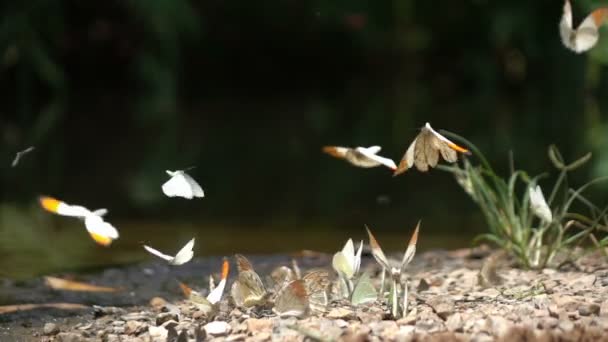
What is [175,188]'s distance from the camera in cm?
196

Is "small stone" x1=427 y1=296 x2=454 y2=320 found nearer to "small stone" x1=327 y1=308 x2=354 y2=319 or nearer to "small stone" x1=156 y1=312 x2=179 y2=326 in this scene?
"small stone" x1=327 y1=308 x2=354 y2=319

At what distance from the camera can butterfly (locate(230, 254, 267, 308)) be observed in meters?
1.93

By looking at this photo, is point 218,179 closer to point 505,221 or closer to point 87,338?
point 505,221

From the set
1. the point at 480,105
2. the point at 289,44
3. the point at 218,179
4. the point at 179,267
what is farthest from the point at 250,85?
the point at 179,267

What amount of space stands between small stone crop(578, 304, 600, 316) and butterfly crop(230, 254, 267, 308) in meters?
0.57

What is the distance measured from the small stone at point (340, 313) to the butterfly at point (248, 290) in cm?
14

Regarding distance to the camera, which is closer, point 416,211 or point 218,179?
point 416,211

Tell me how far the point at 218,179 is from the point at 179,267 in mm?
2153

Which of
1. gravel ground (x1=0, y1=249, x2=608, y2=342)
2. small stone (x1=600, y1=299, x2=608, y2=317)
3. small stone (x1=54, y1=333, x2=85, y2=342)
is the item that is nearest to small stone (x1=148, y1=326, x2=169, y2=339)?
gravel ground (x1=0, y1=249, x2=608, y2=342)

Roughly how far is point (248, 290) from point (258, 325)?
18 cm

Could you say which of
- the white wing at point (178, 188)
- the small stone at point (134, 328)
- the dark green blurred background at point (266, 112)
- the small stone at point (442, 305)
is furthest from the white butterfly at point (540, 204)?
the dark green blurred background at point (266, 112)

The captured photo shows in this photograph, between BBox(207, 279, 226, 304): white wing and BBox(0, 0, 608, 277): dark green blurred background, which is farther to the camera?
BBox(0, 0, 608, 277): dark green blurred background

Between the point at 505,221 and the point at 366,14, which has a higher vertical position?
the point at 366,14

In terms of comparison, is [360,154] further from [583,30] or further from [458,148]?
[583,30]
